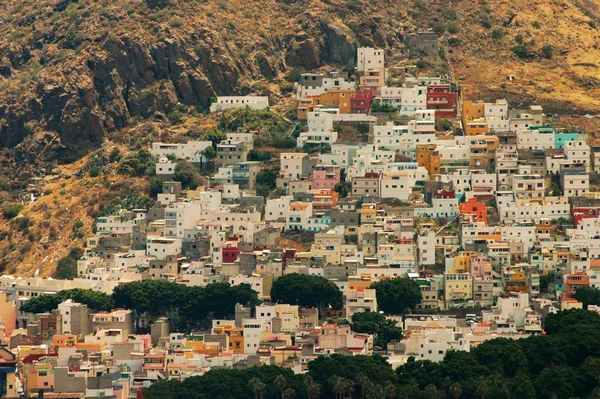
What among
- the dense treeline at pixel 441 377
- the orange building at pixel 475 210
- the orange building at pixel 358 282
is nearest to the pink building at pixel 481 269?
the orange building at pixel 358 282

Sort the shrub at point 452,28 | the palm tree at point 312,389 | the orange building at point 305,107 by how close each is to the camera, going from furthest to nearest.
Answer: the shrub at point 452,28 < the orange building at point 305,107 < the palm tree at point 312,389

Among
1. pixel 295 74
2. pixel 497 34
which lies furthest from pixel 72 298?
pixel 497 34

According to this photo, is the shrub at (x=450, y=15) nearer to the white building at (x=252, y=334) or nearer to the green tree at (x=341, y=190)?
the green tree at (x=341, y=190)

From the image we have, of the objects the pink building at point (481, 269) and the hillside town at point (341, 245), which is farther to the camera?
the pink building at point (481, 269)

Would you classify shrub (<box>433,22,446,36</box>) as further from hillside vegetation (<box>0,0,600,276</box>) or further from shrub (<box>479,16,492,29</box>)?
shrub (<box>479,16,492,29</box>)

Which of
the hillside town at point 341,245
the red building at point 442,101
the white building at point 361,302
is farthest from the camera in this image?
the red building at point 442,101

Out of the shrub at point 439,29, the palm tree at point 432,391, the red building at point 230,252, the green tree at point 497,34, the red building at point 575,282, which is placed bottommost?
the palm tree at point 432,391
